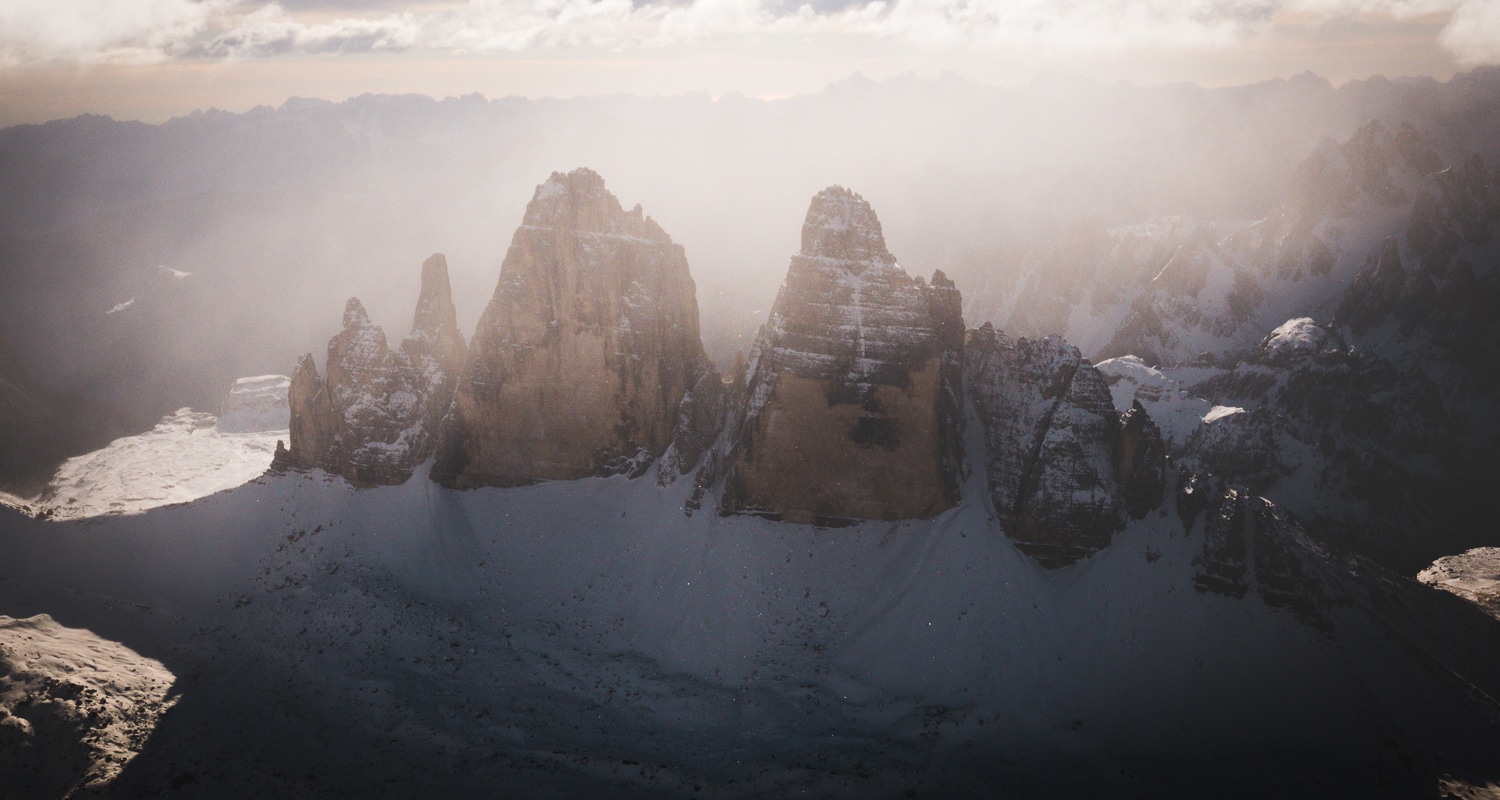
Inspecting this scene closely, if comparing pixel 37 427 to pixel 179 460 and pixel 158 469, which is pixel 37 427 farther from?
pixel 158 469

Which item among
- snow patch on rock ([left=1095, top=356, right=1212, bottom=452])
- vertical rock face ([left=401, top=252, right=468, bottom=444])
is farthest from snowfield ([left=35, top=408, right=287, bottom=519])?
snow patch on rock ([left=1095, top=356, right=1212, bottom=452])

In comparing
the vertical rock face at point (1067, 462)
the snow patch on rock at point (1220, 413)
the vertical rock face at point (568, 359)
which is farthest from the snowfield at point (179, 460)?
the snow patch on rock at point (1220, 413)

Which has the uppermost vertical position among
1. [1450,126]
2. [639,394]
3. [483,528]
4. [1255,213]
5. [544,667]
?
[1450,126]

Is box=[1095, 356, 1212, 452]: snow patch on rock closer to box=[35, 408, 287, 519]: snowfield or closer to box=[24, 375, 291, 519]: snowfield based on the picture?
box=[35, 408, 287, 519]: snowfield

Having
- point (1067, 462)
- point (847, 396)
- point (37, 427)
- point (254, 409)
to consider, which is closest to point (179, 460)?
point (254, 409)

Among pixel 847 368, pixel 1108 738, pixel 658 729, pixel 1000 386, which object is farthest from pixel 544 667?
pixel 1000 386

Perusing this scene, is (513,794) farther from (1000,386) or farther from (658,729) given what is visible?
(1000,386)
